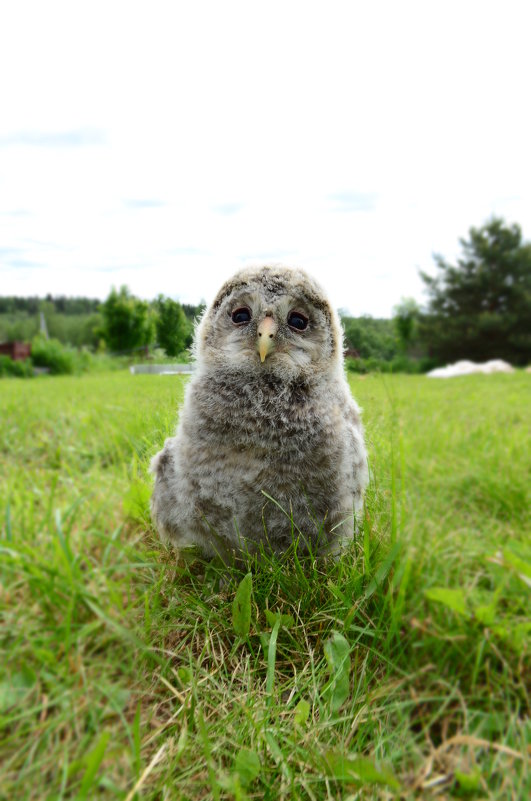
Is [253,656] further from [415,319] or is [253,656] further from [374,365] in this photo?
[415,319]

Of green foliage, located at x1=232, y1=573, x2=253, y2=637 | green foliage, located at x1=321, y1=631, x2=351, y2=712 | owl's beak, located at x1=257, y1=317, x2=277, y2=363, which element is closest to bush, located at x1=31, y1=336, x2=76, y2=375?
owl's beak, located at x1=257, y1=317, x2=277, y2=363


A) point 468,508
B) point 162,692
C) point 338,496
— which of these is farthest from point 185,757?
point 468,508

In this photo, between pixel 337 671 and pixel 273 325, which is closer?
pixel 337 671

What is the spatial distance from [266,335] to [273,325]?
0.11 ft

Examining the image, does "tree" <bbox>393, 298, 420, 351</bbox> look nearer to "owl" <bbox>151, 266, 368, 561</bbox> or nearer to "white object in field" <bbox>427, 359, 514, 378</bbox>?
"owl" <bbox>151, 266, 368, 561</bbox>

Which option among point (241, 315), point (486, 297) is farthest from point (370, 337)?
point (486, 297)

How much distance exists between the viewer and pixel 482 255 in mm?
4852

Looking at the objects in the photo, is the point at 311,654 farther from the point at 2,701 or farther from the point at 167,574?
the point at 2,701

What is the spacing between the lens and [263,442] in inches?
51.4

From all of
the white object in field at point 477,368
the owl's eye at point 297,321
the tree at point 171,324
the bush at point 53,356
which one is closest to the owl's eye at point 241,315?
the owl's eye at point 297,321

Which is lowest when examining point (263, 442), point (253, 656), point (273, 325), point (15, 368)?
point (253, 656)

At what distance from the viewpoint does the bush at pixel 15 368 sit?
7.76ft

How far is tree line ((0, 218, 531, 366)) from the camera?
1.45m

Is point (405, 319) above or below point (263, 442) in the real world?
above
